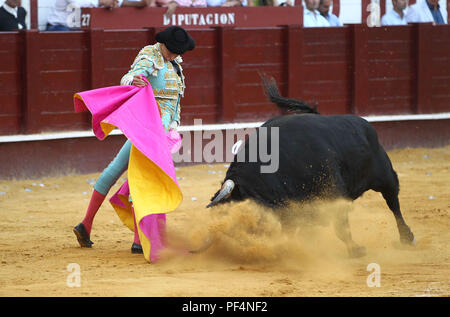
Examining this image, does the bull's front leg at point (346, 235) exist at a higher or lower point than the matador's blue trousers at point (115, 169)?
lower

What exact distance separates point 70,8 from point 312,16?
263 cm

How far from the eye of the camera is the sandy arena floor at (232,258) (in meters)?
3.86

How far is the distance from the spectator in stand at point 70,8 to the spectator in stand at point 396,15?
2992mm

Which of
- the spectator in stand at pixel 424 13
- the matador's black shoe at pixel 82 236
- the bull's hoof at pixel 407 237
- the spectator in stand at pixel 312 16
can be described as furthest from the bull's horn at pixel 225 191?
the spectator in stand at pixel 424 13

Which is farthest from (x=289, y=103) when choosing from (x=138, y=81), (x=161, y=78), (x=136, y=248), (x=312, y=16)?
(x=312, y=16)

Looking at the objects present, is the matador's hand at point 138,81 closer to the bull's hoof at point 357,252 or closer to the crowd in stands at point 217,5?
the bull's hoof at point 357,252

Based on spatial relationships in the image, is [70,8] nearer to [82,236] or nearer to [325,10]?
[325,10]

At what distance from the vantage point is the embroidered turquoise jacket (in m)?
4.71

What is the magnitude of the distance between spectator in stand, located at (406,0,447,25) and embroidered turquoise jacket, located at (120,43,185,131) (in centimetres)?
571

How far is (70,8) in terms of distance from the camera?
8.05m

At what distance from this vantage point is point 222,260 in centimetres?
445

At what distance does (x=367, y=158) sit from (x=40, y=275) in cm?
184

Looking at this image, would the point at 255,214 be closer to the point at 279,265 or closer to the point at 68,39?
the point at 279,265

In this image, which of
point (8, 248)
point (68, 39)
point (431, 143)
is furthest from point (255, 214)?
point (431, 143)
